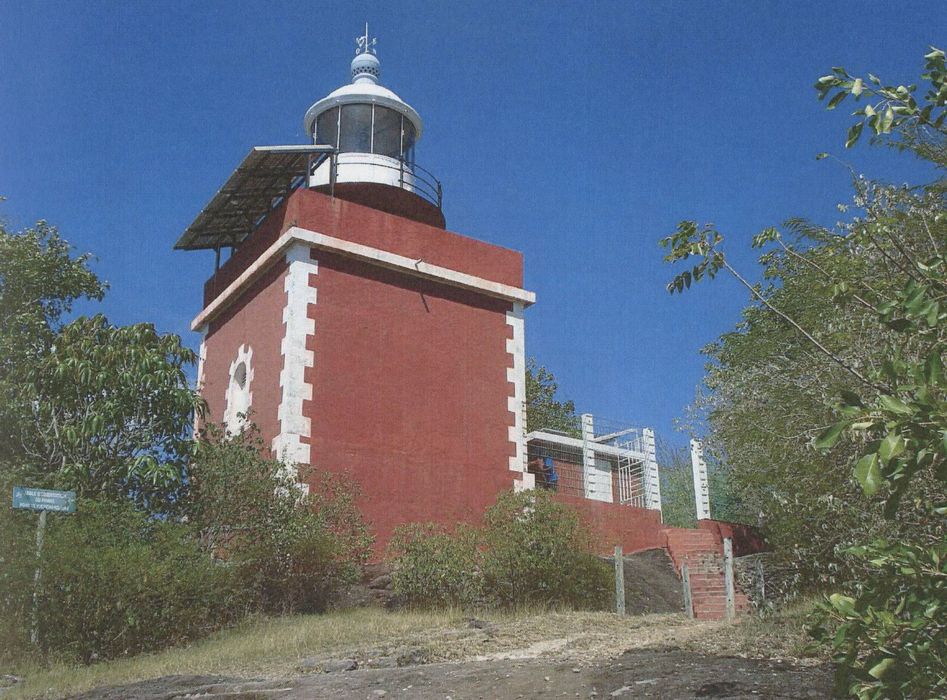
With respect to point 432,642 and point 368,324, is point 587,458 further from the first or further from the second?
point 432,642

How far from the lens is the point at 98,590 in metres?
10.2

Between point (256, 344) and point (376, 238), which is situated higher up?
point (376, 238)

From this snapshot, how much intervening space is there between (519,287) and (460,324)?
149 centimetres

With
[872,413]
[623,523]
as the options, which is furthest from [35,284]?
[872,413]

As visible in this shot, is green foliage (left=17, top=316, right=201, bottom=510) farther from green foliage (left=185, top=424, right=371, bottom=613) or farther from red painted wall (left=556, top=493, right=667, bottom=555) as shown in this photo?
red painted wall (left=556, top=493, right=667, bottom=555)

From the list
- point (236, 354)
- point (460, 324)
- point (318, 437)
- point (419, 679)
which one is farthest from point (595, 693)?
point (236, 354)

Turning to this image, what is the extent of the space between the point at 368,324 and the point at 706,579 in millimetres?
6304

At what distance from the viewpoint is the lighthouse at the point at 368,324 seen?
1435 centimetres

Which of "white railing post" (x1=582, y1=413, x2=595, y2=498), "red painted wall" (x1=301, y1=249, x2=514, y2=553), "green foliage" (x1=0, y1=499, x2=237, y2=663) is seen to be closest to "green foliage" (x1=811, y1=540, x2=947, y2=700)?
"green foliage" (x1=0, y1=499, x2=237, y2=663)

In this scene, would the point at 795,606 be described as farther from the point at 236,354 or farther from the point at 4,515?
the point at 236,354

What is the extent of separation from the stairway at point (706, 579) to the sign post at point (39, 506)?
7.30m

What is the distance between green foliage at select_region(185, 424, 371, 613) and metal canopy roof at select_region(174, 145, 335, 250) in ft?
16.2

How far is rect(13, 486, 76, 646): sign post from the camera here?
32.9 ft

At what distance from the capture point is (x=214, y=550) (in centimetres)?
1252
